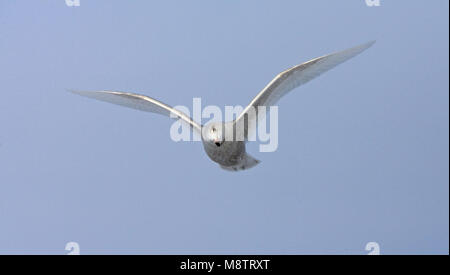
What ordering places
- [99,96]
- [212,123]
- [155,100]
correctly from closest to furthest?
[212,123], [155,100], [99,96]

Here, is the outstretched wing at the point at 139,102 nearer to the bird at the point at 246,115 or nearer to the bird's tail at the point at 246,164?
the bird at the point at 246,115

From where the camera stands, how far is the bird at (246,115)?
9609 millimetres

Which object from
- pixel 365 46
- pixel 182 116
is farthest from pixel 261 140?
pixel 365 46

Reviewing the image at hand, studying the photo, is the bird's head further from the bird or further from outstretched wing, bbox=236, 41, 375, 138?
outstretched wing, bbox=236, 41, 375, 138

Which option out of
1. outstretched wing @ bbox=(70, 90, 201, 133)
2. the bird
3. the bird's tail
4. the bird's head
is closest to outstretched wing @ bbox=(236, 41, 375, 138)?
the bird

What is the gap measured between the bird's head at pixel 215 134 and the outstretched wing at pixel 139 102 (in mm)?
343

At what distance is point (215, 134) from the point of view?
31.3 ft

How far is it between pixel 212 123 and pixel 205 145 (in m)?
0.35

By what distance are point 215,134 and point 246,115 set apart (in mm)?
580

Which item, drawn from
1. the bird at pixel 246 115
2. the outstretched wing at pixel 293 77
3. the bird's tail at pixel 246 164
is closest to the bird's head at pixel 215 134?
the bird at pixel 246 115

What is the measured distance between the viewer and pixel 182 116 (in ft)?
33.6

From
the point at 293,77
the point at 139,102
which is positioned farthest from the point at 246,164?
the point at 139,102

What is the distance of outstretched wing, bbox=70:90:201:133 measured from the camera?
10.2 m

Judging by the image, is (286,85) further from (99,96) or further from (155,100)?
(99,96)
